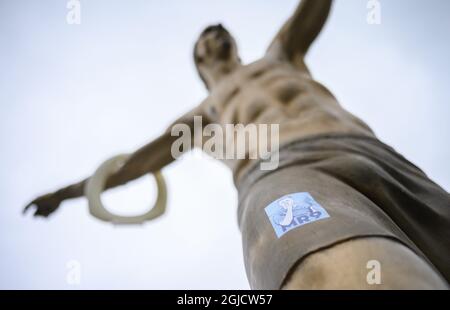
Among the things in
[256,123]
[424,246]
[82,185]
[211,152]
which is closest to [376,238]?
[424,246]

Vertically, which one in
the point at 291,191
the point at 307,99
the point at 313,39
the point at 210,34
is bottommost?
the point at 291,191

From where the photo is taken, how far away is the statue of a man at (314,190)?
116cm

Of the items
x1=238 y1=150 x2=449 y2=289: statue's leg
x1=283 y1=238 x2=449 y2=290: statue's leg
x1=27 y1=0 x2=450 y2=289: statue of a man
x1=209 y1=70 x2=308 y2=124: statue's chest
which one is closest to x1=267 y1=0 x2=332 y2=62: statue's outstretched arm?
x1=27 y1=0 x2=450 y2=289: statue of a man

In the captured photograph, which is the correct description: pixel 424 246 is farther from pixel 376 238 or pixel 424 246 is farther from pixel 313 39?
pixel 313 39

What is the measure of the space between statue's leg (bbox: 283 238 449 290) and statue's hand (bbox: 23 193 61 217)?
2.24m

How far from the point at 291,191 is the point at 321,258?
1.25 ft

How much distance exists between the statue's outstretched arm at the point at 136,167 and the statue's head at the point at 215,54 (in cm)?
43

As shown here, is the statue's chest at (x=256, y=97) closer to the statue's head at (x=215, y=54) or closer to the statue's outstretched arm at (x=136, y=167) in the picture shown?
the statue's outstretched arm at (x=136, y=167)

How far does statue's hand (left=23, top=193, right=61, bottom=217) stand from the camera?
3041 mm

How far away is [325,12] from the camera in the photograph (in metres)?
2.81

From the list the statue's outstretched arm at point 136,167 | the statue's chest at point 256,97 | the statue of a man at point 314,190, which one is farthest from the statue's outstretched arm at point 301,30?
the statue's outstretched arm at point 136,167

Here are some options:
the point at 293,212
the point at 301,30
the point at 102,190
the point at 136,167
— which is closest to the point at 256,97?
the point at 301,30

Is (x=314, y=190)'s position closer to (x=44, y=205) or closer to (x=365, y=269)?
(x=365, y=269)

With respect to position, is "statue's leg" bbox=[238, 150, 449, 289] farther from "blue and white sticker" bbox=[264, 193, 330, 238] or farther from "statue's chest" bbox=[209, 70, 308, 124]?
"statue's chest" bbox=[209, 70, 308, 124]
